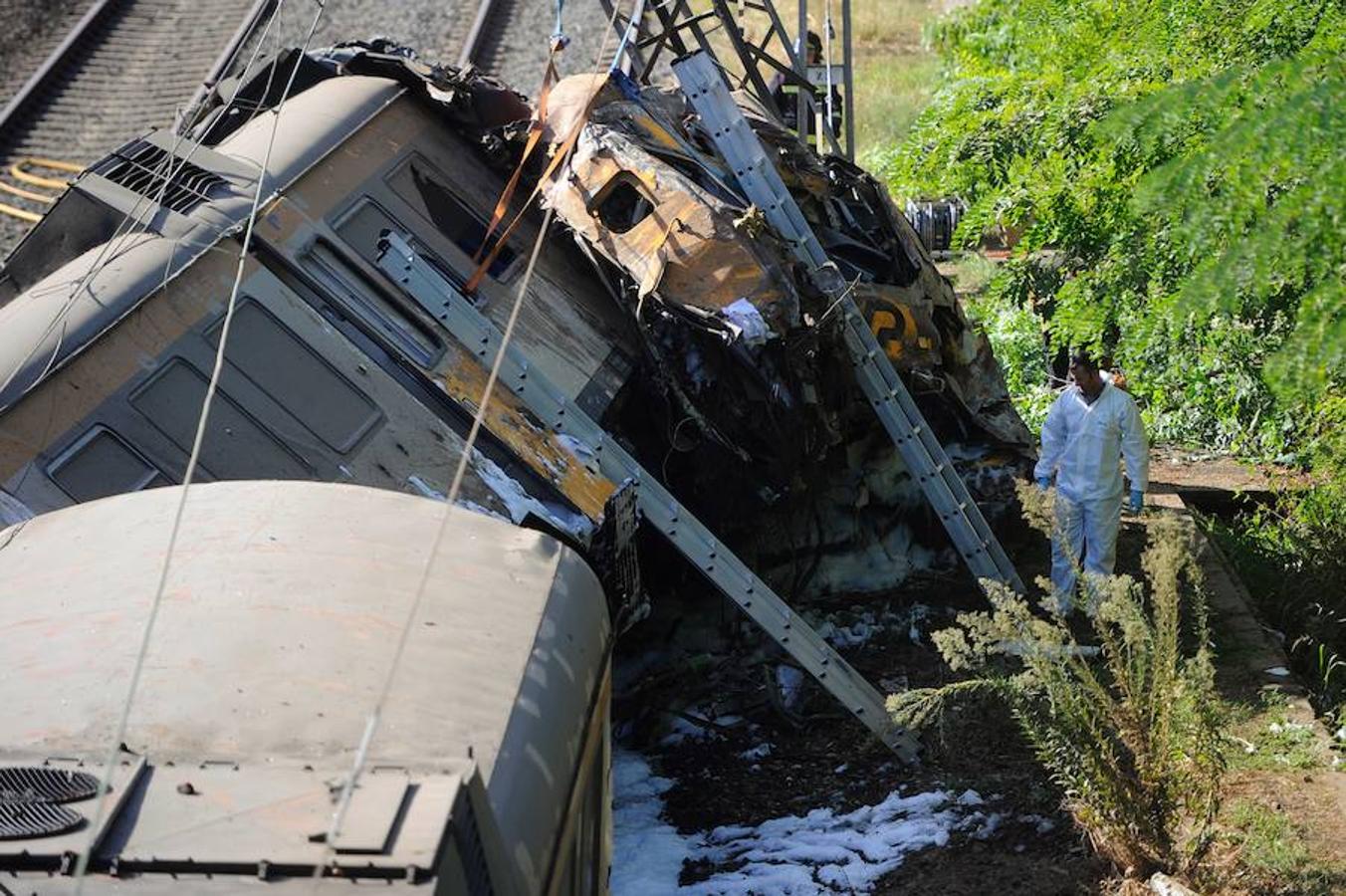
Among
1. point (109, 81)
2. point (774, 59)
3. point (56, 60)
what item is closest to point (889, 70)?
point (774, 59)

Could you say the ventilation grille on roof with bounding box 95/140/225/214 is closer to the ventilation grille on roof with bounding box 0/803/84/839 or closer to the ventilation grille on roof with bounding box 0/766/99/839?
the ventilation grille on roof with bounding box 0/766/99/839

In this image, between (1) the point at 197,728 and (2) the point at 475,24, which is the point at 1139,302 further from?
(2) the point at 475,24

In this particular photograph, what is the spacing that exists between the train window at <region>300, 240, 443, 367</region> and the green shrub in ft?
8.78

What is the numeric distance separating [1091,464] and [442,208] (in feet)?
11.8

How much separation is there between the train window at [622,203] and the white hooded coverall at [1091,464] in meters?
2.44

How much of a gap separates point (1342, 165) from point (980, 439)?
5036mm

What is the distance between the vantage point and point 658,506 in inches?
304

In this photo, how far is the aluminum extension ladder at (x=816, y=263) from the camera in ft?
28.8

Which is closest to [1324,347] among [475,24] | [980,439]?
[980,439]

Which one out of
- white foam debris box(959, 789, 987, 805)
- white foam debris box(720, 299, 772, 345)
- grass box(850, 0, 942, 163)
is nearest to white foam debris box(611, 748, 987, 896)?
white foam debris box(959, 789, 987, 805)

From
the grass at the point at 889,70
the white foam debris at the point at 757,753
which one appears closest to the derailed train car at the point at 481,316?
the white foam debris at the point at 757,753

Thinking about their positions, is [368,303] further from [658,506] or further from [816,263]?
[816,263]

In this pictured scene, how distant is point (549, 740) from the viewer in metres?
4.21

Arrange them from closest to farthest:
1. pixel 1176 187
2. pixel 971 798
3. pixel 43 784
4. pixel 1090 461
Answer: pixel 43 784 → pixel 1176 187 → pixel 971 798 → pixel 1090 461
